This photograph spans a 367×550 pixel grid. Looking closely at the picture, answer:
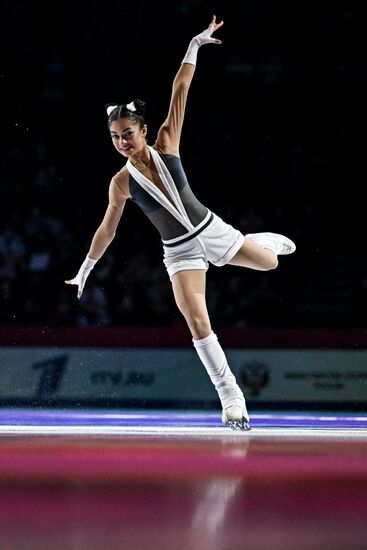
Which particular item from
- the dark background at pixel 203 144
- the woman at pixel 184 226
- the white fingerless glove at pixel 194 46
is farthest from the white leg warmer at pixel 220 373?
the dark background at pixel 203 144

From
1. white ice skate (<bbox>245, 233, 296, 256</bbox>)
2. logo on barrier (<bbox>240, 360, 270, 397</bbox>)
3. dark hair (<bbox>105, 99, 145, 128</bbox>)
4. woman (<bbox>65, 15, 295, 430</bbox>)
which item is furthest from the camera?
logo on barrier (<bbox>240, 360, 270, 397</bbox>)

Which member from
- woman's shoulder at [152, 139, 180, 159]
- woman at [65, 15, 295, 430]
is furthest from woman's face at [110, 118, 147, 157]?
woman's shoulder at [152, 139, 180, 159]

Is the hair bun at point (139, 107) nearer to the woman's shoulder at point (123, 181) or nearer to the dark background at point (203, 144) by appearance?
the woman's shoulder at point (123, 181)

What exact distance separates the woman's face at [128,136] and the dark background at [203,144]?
3218 millimetres

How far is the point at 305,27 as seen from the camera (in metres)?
10.4

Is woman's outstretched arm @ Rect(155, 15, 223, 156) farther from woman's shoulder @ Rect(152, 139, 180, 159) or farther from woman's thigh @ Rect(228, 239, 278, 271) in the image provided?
woman's thigh @ Rect(228, 239, 278, 271)

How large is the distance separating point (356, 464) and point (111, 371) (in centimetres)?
326

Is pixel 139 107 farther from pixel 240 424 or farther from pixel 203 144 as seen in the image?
pixel 203 144

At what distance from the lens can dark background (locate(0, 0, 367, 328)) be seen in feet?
27.5

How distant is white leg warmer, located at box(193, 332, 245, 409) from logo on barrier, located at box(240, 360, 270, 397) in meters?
1.76

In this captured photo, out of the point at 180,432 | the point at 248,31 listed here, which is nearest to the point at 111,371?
the point at 180,432

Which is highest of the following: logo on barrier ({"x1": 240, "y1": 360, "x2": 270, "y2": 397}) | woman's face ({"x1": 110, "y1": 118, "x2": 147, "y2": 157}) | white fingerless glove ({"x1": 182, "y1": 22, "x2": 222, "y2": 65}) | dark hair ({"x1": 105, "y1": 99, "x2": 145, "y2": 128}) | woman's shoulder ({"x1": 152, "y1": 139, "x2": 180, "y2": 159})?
white fingerless glove ({"x1": 182, "y1": 22, "x2": 222, "y2": 65})

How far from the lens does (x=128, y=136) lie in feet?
16.0

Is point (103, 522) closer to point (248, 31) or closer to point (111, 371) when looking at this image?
point (111, 371)
